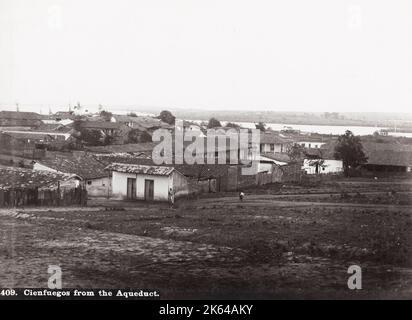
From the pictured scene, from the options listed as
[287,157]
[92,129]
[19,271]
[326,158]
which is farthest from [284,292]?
[92,129]

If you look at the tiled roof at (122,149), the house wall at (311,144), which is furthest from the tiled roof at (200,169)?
the house wall at (311,144)

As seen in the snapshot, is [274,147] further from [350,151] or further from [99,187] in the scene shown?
[99,187]

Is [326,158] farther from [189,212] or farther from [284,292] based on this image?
[284,292]

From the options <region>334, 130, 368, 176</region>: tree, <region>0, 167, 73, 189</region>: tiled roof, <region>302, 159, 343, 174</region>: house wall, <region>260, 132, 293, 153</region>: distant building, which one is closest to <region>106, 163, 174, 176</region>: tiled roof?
<region>0, 167, 73, 189</region>: tiled roof

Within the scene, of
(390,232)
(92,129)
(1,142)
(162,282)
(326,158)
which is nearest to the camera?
(162,282)

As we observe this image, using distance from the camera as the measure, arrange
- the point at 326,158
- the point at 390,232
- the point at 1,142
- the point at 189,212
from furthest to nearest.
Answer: the point at 326,158, the point at 1,142, the point at 189,212, the point at 390,232

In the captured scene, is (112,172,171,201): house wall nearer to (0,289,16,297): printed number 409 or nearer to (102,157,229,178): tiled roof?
(102,157,229,178): tiled roof
